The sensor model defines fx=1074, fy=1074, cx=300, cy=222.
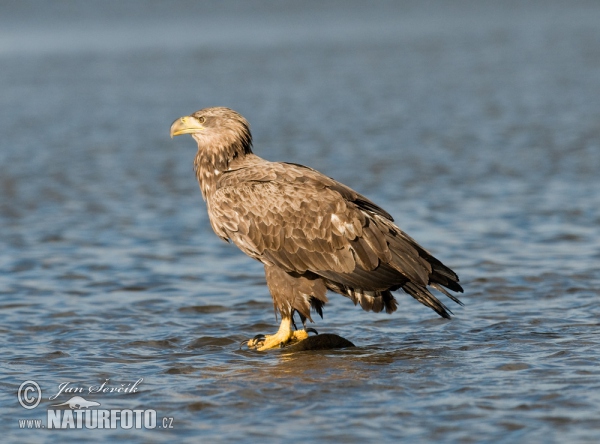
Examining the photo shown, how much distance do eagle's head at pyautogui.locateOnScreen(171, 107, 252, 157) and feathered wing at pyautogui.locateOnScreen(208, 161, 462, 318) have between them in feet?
1.44

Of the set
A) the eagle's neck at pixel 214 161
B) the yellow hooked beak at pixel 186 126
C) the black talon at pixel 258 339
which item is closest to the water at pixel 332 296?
the black talon at pixel 258 339

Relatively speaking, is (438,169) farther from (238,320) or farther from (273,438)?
(273,438)

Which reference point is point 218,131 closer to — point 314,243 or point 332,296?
point 314,243

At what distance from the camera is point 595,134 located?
16.4 meters

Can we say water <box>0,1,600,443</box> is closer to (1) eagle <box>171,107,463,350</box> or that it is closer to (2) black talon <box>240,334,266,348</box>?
(2) black talon <box>240,334,266,348</box>

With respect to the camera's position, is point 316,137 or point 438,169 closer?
point 438,169

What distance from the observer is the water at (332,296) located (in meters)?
5.77

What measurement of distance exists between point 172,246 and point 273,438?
5.47 metres

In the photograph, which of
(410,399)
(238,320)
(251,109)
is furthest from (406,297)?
(251,109)

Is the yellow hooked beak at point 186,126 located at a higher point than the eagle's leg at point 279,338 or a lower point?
higher

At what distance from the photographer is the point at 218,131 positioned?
7.83m

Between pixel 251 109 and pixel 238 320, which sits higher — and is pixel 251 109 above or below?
above

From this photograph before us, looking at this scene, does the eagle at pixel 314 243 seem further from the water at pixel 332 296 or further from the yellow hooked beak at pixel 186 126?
the yellow hooked beak at pixel 186 126

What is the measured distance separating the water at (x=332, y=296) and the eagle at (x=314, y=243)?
35 centimetres
